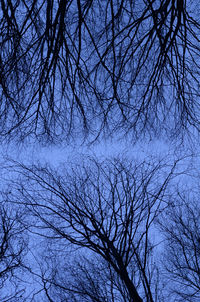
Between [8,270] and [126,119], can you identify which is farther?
[8,270]

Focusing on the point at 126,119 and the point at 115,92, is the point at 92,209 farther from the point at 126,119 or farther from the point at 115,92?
the point at 115,92

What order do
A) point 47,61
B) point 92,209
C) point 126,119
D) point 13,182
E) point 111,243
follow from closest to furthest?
point 47,61, point 126,119, point 111,243, point 92,209, point 13,182

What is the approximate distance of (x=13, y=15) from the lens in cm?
246

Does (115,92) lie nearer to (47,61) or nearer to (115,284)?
(47,61)

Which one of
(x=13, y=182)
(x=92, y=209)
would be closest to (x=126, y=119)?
(x=92, y=209)

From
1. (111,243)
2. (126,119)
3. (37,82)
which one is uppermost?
(37,82)

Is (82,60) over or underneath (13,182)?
underneath

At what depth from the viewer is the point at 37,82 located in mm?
2910

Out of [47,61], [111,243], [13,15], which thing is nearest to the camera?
[13,15]

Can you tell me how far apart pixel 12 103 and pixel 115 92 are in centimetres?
151

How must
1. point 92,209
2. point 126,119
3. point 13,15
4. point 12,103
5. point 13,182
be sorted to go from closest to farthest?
point 13,15
point 12,103
point 126,119
point 92,209
point 13,182

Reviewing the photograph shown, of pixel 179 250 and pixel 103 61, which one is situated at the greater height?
pixel 103 61

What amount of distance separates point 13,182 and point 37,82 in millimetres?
2922

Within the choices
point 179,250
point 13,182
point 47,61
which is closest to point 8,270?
point 13,182
